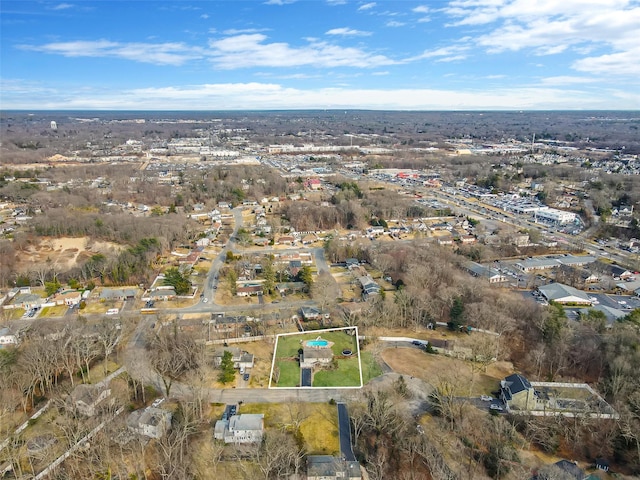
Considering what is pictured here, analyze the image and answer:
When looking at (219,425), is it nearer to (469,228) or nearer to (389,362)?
(389,362)

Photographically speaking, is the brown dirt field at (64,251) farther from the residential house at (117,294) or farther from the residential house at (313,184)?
the residential house at (313,184)

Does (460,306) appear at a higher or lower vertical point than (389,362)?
higher

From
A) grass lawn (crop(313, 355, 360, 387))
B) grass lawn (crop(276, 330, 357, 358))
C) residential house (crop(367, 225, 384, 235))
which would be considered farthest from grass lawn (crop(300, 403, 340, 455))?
residential house (crop(367, 225, 384, 235))

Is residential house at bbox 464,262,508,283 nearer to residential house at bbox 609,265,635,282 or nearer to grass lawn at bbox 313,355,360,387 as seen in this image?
residential house at bbox 609,265,635,282

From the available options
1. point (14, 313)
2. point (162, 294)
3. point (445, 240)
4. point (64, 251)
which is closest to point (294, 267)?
point (162, 294)

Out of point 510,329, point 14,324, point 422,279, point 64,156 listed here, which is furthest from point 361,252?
point 64,156
